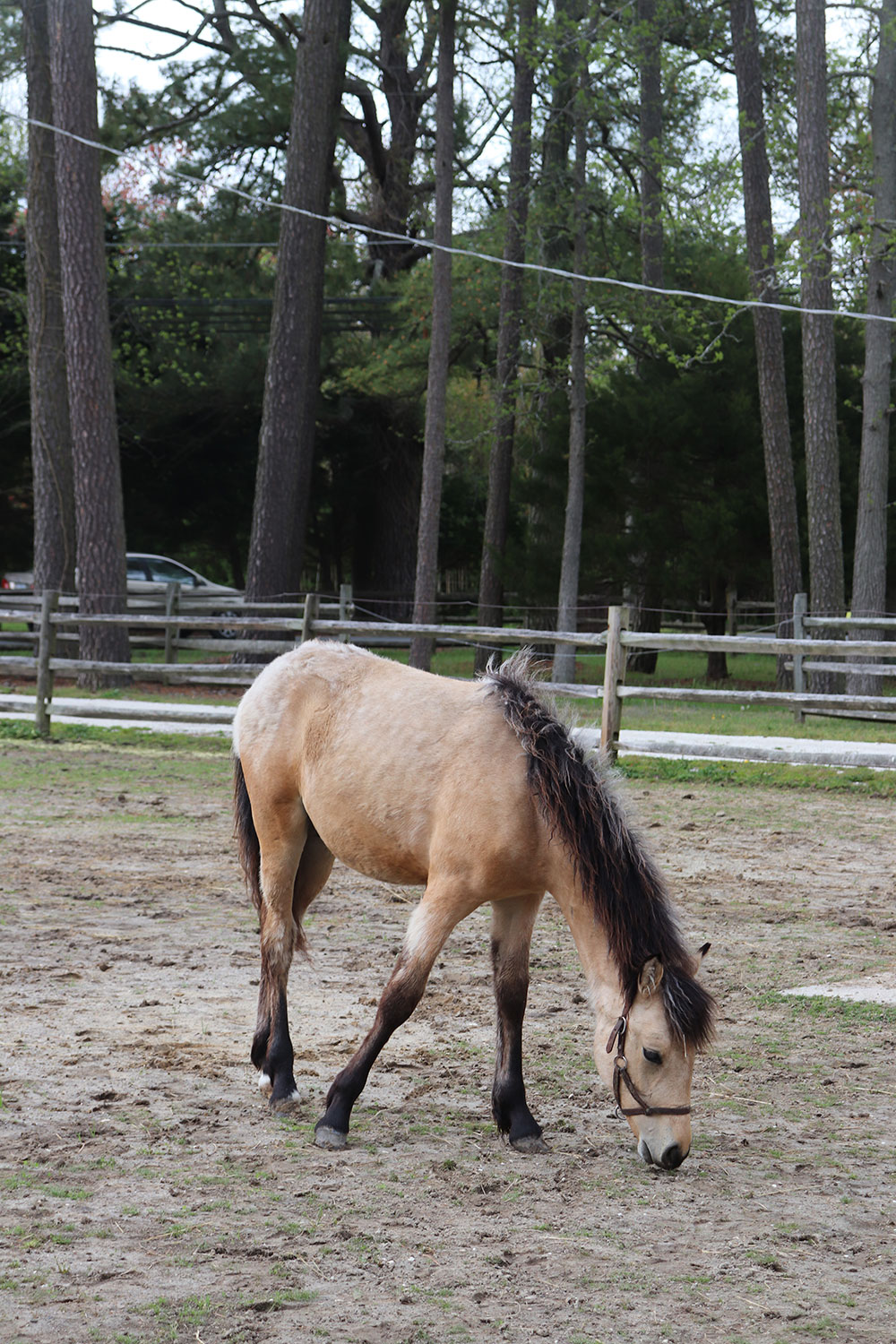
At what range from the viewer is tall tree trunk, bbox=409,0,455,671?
18000 mm

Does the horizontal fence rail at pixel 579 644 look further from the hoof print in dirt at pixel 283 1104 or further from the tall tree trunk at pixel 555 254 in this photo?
the hoof print in dirt at pixel 283 1104

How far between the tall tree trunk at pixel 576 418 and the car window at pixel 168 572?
29.8 ft

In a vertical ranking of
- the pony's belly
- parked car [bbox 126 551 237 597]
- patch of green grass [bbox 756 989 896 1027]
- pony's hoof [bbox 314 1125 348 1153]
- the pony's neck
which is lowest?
patch of green grass [bbox 756 989 896 1027]

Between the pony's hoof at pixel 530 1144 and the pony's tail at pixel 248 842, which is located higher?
the pony's tail at pixel 248 842

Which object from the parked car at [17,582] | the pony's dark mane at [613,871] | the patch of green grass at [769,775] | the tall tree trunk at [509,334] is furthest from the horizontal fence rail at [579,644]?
the parked car at [17,582]

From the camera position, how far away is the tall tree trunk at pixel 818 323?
15641 mm

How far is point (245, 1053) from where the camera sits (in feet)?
14.8

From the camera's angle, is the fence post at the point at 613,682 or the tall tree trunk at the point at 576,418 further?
the tall tree trunk at the point at 576,418

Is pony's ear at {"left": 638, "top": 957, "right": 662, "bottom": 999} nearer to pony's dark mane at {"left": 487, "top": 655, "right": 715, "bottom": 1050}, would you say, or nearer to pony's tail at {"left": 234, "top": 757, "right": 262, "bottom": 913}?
pony's dark mane at {"left": 487, "top": 655, "right": 715, "bottom": 1050}

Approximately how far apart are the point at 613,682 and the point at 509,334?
10.8 metres

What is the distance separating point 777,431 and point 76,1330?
665 inches

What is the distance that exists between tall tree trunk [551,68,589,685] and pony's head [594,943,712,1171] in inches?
628

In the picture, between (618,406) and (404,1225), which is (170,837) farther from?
(618,406)

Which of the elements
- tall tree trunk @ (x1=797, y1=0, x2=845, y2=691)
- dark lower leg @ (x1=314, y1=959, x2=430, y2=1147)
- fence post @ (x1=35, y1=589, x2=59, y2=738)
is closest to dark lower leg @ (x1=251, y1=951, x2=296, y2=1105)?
dark lower leg @ (x1=314, y1=959, x2=430, y2=1147)
